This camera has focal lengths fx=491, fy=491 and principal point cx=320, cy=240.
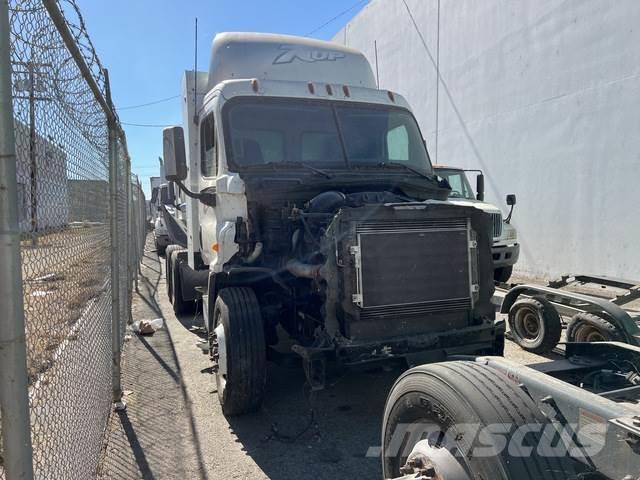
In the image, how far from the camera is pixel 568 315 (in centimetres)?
516

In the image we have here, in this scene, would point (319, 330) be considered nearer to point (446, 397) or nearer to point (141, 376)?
point (446, 397)

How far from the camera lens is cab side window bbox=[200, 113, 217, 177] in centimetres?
500

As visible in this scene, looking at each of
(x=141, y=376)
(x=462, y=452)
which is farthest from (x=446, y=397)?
(x=141, y=376)

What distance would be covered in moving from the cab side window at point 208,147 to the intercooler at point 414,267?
6.77 ft

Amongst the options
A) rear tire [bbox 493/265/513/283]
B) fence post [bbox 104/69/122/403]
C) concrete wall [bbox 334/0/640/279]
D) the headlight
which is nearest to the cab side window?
fence post [bbox 104/69/122/403]

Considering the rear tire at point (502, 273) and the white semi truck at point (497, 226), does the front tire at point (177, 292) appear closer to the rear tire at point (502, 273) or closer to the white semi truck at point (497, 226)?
the white semi truck at point (497, 226)

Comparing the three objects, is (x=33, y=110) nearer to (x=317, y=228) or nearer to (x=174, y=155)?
(x=317, y=228)

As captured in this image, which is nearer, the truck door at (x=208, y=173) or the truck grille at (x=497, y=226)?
the truck door at (x=208, y=173)

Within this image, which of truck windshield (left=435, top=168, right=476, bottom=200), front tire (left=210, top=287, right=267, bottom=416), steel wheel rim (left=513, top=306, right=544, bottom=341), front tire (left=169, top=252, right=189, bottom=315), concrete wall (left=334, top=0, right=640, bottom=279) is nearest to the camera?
front tire (left=210, top=287, right=267, bottom=416)

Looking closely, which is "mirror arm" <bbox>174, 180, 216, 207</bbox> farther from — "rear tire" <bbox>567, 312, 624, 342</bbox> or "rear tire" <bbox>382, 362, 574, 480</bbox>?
"rear tire" <bbox>567, 312, 624, 342</bbox>

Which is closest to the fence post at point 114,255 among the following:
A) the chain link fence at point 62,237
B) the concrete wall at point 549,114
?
the chain link fence at point 62,237

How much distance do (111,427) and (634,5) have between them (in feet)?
34.5

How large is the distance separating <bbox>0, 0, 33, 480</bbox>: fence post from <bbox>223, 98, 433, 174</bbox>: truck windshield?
3.05 metres

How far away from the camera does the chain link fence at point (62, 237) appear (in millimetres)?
1876
